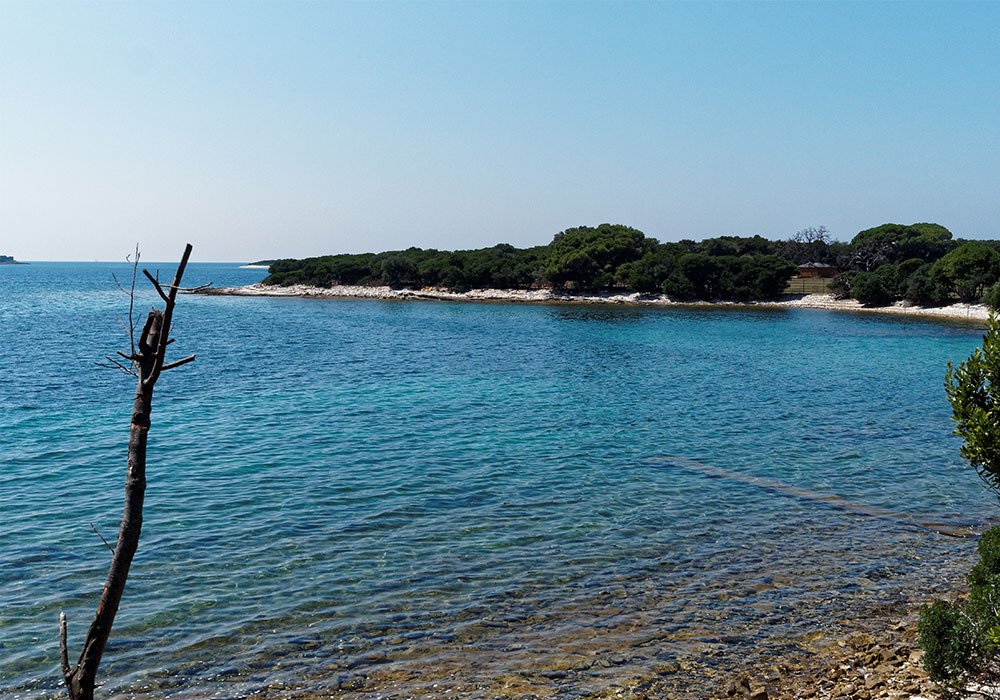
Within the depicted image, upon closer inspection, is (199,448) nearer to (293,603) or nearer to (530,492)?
(530,492)

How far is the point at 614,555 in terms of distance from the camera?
1450 centimetres

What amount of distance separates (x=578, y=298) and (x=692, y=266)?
1814cm

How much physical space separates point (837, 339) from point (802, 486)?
157ft

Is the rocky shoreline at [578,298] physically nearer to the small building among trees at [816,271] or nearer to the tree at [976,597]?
the small building among trees at [816,271]

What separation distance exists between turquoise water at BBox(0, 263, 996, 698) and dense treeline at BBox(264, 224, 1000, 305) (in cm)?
6350

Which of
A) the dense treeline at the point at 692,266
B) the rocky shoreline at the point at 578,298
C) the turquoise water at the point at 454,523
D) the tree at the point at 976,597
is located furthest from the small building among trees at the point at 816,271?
the tree at the point at 976,597

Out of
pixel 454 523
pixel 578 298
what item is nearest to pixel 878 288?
pixel 578 298

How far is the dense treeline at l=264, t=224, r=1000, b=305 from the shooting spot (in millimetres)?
92562

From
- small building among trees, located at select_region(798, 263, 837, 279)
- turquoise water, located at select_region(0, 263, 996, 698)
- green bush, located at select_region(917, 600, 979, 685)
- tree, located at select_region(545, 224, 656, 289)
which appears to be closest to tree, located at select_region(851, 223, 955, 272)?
small building among trees, located at select_region(798, 263, 837, 279)

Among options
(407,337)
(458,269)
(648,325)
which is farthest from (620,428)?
(458,269)

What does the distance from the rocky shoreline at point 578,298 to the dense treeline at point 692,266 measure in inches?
68.4

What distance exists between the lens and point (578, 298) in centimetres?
11688

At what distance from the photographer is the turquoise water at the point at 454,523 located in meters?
10.7

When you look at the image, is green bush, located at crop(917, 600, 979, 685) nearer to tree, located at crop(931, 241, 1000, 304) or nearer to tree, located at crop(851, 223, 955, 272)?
tree, located at crop(931, 241, 1000, 304)
